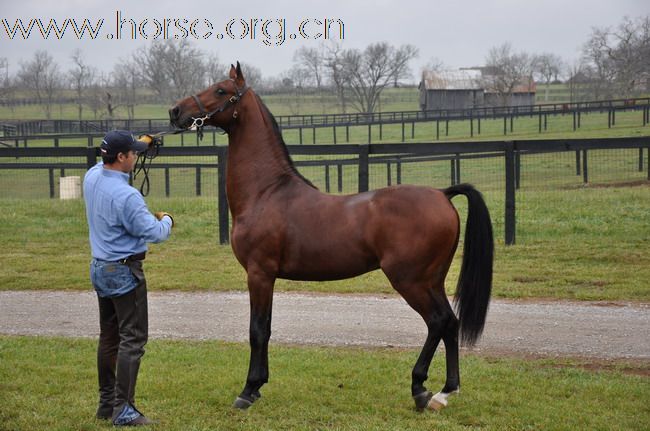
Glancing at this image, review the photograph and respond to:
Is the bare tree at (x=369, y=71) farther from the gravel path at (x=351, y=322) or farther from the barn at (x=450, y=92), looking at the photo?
the gravel path at (x=351, y=322)

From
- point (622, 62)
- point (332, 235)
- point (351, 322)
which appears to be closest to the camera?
point (332, 235)

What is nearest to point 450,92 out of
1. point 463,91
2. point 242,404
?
point 463,91

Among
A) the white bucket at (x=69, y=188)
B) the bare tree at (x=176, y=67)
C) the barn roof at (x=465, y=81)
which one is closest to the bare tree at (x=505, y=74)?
the barn roof at (x=465, y=81)

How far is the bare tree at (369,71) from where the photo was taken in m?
74.5

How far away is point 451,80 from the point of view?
7656cm

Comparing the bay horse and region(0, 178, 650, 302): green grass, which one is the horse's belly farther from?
region(0, 178, 650, 302): green grass

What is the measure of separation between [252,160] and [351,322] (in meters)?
2.62

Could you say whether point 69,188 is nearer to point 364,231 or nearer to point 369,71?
point 364,231

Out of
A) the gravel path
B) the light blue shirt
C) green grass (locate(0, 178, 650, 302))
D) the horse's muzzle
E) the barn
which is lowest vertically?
the gravel path

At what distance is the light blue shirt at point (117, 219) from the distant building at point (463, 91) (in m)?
71.5

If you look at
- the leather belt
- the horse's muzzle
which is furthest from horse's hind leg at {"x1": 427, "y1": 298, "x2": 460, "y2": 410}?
the horse's muzzle

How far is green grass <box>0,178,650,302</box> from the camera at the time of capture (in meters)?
9.56

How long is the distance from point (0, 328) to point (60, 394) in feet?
8.15

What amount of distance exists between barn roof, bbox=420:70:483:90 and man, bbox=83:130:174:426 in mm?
71946
